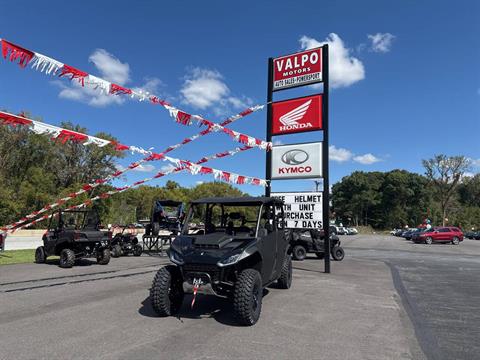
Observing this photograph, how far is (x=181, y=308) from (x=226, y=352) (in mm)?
2327

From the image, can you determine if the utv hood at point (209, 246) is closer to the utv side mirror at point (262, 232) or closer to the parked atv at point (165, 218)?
the utv side mirror at point (262, 232)

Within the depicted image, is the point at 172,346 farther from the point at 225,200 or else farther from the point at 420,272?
the point at 420,272

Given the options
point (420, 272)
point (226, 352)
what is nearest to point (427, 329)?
point (226, 352)

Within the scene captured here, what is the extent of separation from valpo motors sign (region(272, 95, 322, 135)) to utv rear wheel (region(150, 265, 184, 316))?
8.37m

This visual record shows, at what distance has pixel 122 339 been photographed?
15.4 feet

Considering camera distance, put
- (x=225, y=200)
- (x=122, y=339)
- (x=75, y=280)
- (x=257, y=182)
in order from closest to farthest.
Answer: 1. (x=122, y=339)
2. (x=225, y=200)
3. (x=75, y=280)
4. (x=257, y=182)

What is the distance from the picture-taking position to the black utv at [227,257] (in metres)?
5.48

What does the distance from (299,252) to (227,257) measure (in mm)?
10359

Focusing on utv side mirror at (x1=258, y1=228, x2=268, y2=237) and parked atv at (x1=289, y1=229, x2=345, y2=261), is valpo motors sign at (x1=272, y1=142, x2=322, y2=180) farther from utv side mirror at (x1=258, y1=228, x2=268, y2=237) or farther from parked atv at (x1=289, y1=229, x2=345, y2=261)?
utv side mirror at (x1=258, y1=228, x2=268, y2=237)

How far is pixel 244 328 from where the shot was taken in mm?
5266

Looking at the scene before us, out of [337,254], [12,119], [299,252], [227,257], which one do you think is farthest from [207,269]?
[337,254]

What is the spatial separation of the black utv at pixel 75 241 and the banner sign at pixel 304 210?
6.26 m

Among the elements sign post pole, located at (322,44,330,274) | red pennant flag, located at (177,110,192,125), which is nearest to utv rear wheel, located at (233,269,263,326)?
red pennant flag, located at (177,110,192,125)

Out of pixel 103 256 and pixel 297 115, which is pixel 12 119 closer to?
pixel 103 256
